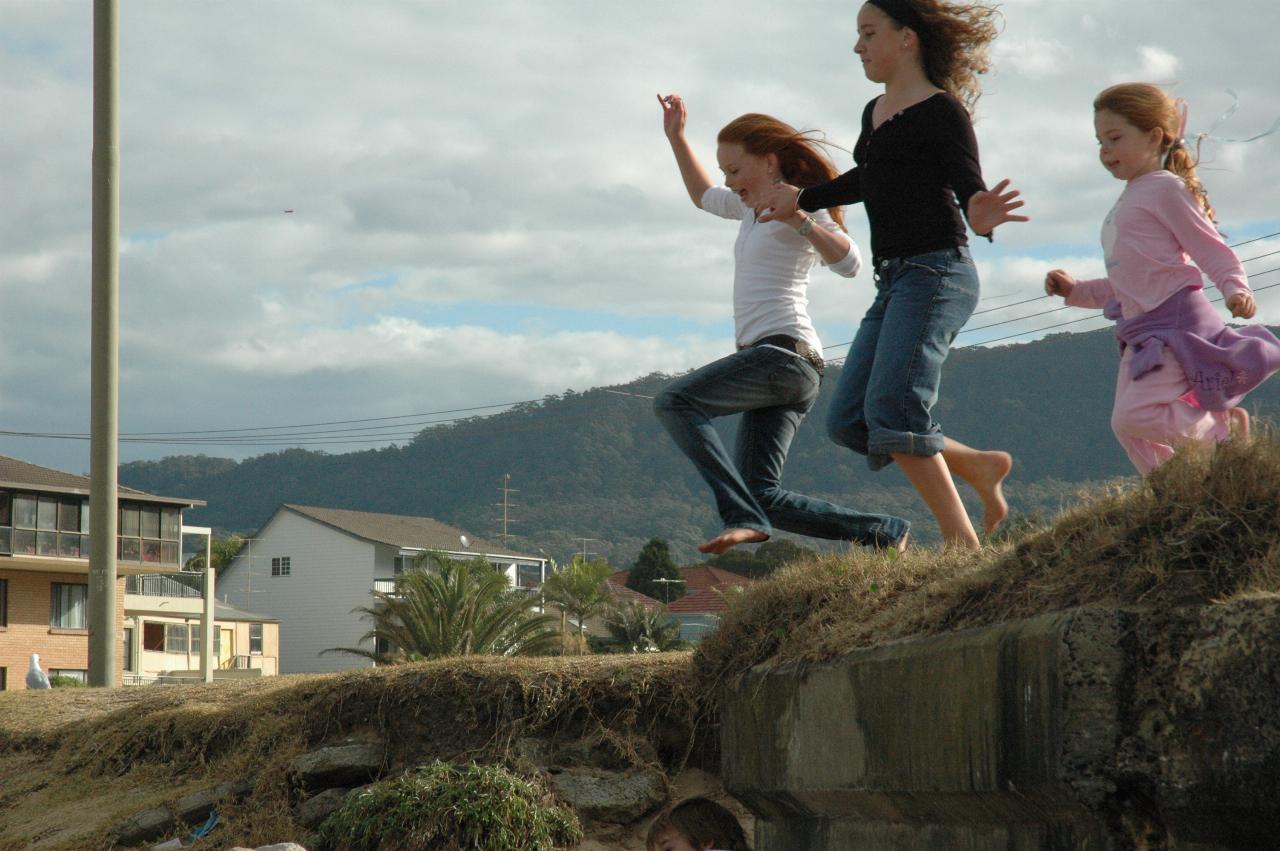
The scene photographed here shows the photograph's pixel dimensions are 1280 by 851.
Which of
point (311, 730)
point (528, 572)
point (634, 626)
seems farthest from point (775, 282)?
point (528, 572)

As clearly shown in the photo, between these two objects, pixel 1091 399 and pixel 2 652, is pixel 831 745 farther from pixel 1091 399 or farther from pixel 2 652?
pixel 1091 399

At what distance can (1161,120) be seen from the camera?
488 cm

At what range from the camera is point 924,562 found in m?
4.95

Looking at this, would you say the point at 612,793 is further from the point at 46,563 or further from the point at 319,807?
the point at 46,563

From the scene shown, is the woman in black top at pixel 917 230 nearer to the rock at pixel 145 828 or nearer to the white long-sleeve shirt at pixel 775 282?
the white long-sleeve shirt at pixel 775 282

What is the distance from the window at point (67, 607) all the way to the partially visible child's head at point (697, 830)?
54.0 m

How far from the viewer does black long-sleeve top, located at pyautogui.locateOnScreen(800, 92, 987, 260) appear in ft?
17.7

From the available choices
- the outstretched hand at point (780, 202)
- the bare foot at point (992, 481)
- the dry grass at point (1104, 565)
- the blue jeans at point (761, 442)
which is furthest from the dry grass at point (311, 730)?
the outstretched hand at point (780, 202)

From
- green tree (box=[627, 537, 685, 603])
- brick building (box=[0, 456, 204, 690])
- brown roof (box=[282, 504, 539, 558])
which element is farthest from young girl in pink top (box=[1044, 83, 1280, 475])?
green tree (box=[627, 537, 685, 603])

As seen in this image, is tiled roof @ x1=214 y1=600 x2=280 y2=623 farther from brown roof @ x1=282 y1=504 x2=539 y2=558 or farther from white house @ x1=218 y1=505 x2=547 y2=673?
brown roof @ x1=282 y1=504 x2=539 y2=558

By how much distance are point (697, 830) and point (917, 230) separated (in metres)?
2.51

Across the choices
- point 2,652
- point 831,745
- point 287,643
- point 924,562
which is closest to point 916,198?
point 924,562

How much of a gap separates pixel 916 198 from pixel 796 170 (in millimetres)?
870

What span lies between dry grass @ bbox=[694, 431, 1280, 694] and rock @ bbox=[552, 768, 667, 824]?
1946 mm
